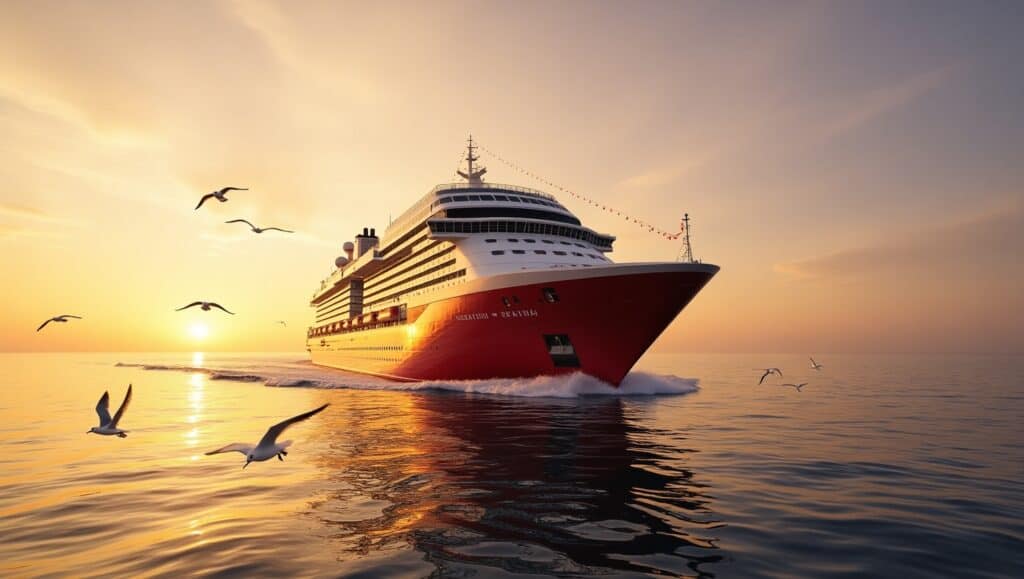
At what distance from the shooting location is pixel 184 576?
226 inches

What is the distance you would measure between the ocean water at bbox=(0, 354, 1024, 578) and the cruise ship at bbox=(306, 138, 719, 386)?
227 inches

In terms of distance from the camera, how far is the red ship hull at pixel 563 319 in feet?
72.8

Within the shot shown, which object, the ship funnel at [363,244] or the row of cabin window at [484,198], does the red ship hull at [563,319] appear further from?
the ship funnel at [363,244]

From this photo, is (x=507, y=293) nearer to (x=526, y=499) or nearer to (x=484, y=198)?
(x=484, y=198)

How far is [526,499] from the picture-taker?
331 inches

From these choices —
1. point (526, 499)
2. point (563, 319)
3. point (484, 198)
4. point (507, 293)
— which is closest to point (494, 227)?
point (484, 198)

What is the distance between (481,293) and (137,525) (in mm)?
19024

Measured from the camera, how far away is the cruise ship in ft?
73.9

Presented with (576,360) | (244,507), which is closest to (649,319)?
(576,360)

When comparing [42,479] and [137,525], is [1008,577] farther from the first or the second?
[42,479]

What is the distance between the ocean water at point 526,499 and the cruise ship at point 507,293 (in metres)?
5.75

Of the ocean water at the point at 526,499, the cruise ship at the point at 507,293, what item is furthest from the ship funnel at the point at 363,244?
the ocean water at the point at 526,499

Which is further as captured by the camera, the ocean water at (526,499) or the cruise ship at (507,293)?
the cruise ship at (507,293)

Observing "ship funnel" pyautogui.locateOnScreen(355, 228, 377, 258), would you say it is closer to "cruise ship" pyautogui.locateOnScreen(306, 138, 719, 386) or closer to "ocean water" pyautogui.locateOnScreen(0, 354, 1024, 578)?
"cruise ship" pyautogui.locateOnScreen(306, 138, 719, 386)
